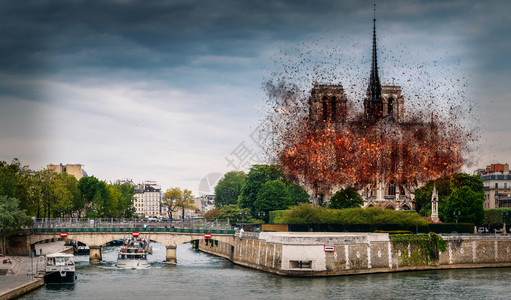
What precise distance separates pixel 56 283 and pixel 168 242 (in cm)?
2746

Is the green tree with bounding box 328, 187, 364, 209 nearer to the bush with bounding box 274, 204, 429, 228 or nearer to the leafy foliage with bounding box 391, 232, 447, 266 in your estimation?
the bush with bounding box 274, 204, 429, 228

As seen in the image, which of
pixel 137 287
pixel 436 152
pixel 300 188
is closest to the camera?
pixel 137 287

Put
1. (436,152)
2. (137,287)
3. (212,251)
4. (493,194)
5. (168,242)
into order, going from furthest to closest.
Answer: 1. (493,194)
2. (436,152)
3. (212,251)
4. (168,242)
5. (137,287)

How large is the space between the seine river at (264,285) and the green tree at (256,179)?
183ft

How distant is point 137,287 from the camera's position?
238ft

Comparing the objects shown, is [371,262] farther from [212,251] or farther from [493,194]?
[493,194]

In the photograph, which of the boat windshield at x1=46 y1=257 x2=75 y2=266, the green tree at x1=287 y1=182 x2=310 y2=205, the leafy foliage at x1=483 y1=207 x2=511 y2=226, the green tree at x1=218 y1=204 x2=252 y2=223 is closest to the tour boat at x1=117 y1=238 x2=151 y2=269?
the boat windshield at x1=46 y1=257 x2=75 y2=266

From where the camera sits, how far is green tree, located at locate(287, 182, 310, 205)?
143 metres

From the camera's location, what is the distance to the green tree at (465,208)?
106 m

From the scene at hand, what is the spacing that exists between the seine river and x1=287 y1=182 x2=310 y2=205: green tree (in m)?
54.4

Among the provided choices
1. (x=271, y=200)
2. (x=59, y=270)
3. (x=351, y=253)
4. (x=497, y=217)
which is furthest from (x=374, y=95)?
(x=59, y=270)

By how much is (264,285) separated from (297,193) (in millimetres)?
71170

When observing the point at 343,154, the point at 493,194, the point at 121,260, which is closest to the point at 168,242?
the point at 121,260

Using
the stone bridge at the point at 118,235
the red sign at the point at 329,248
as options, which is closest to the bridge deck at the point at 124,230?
the stone bridge at the point at 118,235
